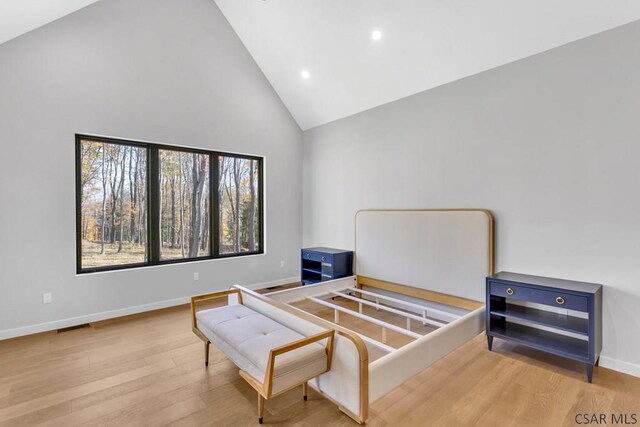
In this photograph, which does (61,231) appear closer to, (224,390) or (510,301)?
(224,390)

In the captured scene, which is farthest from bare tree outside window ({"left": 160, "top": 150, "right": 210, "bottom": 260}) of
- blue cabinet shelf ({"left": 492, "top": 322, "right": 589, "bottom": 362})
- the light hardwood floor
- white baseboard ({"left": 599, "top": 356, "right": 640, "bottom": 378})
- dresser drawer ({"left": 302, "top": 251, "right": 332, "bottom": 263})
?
white baseboard ({"left": 599, "top": 356, "right": 640, "bottom": 378})

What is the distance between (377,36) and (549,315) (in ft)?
10.9

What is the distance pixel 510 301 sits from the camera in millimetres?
3062

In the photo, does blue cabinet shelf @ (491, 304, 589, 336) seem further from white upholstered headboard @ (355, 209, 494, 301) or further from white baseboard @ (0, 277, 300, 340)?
white baseboard @ (0, 277, 300, 340)

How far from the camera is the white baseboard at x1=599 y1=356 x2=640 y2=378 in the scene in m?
2.44

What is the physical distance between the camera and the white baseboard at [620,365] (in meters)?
2.44

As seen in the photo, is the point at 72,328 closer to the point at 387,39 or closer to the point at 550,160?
the point at 387,39

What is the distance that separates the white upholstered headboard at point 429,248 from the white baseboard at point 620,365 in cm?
100

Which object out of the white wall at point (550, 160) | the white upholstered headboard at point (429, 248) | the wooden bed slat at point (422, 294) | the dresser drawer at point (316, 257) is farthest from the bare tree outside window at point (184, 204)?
the white wall at point (550, 160)

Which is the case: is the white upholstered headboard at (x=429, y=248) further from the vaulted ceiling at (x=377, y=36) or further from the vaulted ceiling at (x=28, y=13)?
the vaulted ceiling at (x=28, y=13)

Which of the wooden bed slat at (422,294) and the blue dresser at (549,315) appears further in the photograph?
the wooden bed slat at (422,294)

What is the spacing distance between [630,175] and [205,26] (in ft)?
16.9

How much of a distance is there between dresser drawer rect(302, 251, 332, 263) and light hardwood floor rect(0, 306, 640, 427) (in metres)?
2.08

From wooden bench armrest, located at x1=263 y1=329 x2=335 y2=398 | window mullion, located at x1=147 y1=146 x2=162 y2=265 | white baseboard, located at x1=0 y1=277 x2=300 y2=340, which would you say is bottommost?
white baseboard, located at x1=0 y1=277 x2=300 y2=340
